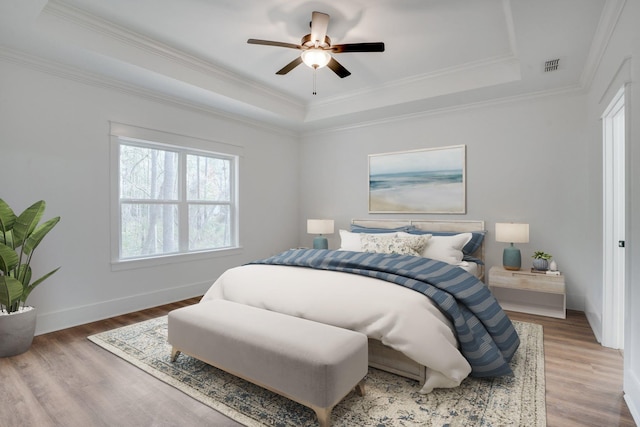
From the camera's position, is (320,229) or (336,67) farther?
(320,229)

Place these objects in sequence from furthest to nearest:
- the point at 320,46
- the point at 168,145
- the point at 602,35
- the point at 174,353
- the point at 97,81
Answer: the point at 168,145 → the point at 97,81 → the point at 320,46 → the point at 602,35 → the point at 174,353

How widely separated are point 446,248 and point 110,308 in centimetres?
371

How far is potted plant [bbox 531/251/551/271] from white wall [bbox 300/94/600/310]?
0.71 ft

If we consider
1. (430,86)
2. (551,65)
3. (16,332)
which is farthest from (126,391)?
(551,65)

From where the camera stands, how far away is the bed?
2008 millimetres

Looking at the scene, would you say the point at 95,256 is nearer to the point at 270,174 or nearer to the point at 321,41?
the point at 270,174

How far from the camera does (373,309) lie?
6.99ft

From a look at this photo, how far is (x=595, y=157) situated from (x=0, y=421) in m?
4.99

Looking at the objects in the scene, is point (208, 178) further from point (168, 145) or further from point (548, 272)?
point (548, 272)

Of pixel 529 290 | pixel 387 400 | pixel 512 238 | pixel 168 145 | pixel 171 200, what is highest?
pixel 168 145

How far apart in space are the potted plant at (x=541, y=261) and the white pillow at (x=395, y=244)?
1203mm

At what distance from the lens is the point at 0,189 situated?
2.82m

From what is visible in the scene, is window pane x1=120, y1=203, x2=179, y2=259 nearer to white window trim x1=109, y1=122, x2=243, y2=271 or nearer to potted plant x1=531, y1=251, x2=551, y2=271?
white window trim x1=109, y1=122, x2=243, y2=271

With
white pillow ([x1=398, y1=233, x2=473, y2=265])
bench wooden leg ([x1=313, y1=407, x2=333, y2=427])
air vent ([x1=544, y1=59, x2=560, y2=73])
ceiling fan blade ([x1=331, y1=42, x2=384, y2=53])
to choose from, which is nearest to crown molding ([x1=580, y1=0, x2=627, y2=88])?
air vent ([x1=544, y1=59, x2=560, y2=73])
